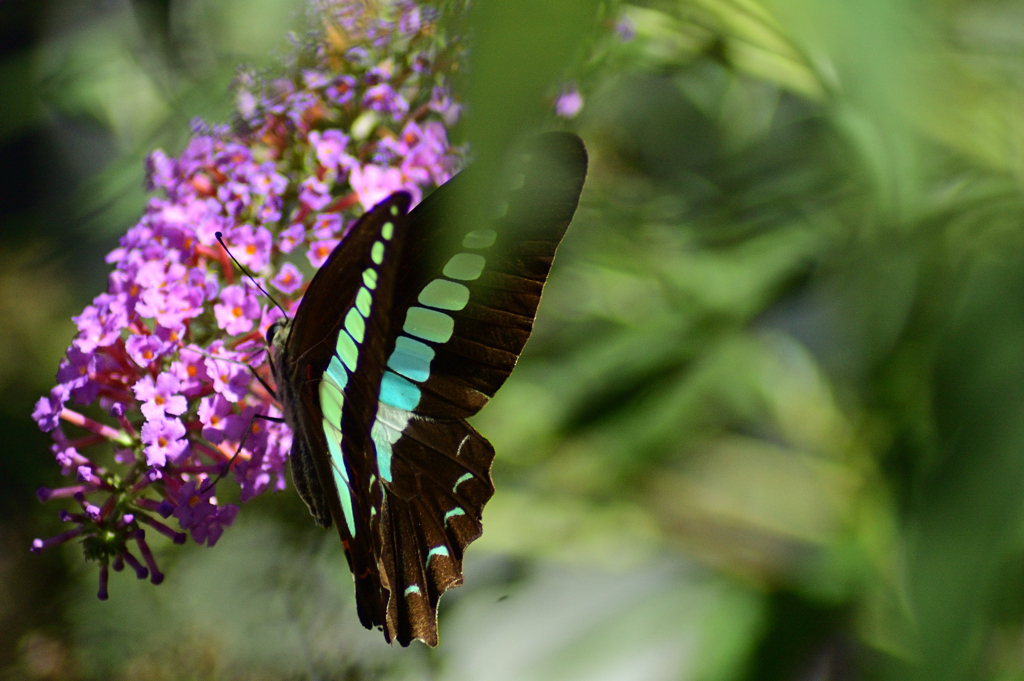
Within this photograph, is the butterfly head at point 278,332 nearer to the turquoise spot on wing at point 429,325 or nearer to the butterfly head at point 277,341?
the butterfly head at point 277,341

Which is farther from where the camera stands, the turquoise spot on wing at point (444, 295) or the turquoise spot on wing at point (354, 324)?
the turquoise spot on wing at point (444, 295)

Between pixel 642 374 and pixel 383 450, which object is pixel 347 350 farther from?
pixel 642 374

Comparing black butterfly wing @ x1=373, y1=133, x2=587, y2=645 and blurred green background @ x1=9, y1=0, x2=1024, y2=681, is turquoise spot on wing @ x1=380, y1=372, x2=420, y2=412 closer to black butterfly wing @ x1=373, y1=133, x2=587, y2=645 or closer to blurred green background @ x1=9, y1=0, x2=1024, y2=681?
black butterfly wing @ x1=373, y1=133, x2=587, y2=645

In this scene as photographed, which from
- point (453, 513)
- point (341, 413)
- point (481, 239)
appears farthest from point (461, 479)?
point (481, 239)

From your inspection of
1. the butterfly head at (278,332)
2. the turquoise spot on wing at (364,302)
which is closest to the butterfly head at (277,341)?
the butterfly head at (278,332)

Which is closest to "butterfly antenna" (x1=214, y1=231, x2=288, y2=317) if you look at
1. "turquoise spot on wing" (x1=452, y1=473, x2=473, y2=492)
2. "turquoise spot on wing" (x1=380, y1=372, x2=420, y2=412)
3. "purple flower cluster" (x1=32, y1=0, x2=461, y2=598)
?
"purple flower cluster" (x1=32, y1=0, x2=461, y2=598)
